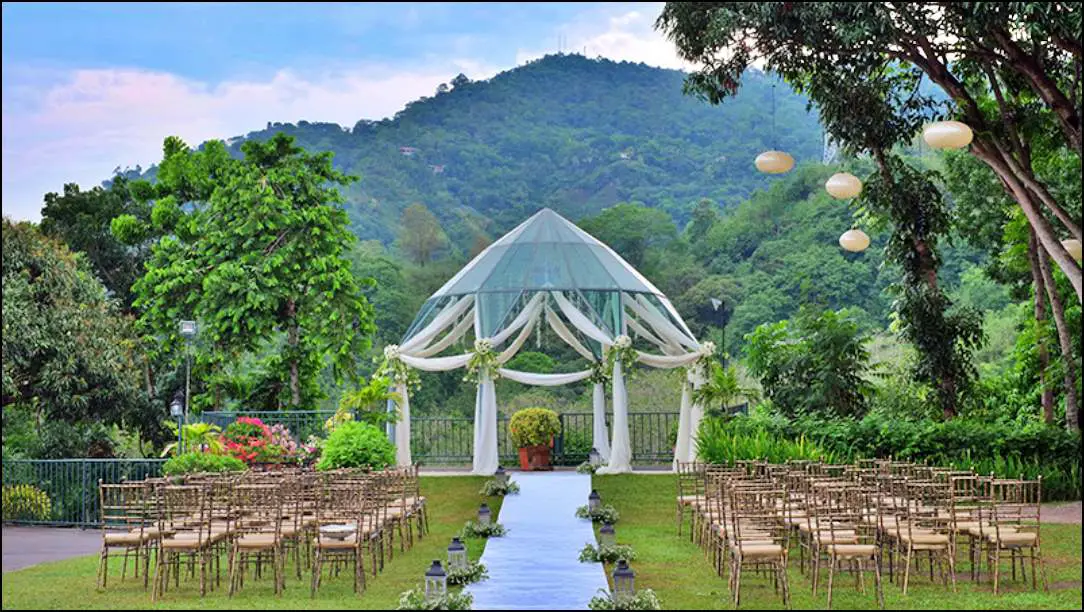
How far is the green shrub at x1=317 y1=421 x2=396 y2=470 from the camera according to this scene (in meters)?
19.8

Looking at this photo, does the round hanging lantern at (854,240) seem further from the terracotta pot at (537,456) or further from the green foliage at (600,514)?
the terracotta pot at (537,456)

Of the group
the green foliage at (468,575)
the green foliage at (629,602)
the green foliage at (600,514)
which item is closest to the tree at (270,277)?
the green foliage at (600,514)

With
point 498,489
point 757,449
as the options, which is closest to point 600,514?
point 757,449

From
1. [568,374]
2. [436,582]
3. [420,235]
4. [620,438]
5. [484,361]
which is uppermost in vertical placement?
[420,235]

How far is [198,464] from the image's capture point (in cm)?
1778

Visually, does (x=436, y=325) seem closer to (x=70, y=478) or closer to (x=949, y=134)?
(x=70, y=478)

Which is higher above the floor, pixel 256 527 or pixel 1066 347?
pixel 1066 347

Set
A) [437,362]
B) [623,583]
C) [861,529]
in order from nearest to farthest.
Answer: [623,583]
[861,529]
[437,362]

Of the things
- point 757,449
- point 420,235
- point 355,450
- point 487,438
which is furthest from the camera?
point 420,235

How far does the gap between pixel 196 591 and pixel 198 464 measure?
6474 mm

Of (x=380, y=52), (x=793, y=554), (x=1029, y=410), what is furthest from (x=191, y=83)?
(x=793, y=554)

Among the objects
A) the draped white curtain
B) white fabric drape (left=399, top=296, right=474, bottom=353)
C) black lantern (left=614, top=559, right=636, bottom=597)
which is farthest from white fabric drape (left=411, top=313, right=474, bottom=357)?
black lantern (left=614, top=559, right=636, bottom=597)

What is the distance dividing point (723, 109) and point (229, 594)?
45.7 metres

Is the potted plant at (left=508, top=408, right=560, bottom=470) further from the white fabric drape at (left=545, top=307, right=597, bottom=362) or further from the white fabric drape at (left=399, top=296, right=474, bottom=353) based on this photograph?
the white fabric drape at (left=399, top=296, right=474, bottom=353)
